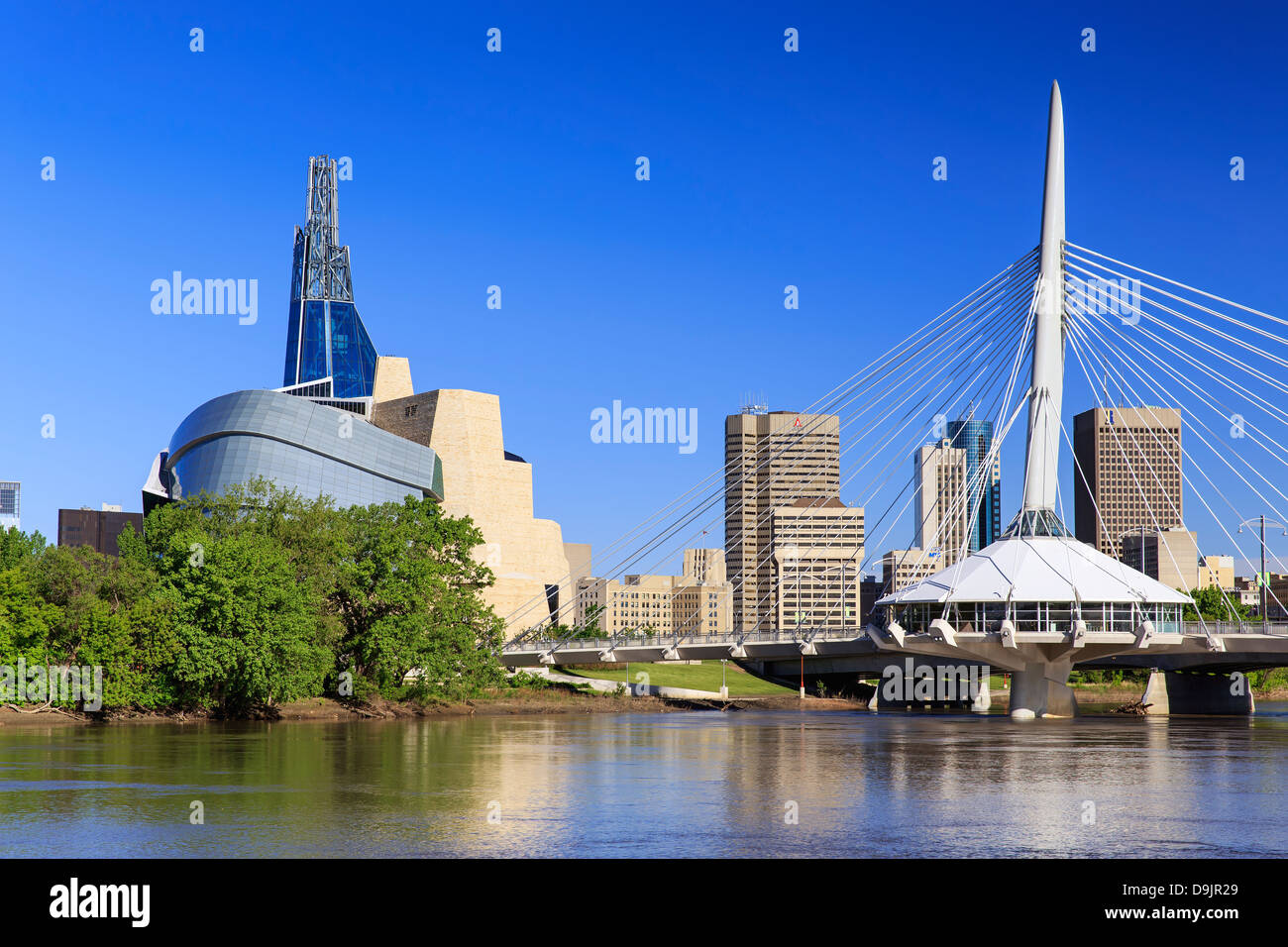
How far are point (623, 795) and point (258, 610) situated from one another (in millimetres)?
36154

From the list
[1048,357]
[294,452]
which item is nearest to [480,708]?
[1048,357]

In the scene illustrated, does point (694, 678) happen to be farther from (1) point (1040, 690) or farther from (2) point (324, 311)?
(2) point (324, 311)

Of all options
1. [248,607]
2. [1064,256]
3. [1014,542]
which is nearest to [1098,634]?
[1014,542]

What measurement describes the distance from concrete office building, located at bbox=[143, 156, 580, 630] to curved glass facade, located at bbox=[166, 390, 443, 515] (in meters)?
0.10

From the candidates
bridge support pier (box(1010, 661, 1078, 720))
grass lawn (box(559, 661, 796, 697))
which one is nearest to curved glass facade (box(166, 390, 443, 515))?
grass lawn (box(559, 661, 796, 697))

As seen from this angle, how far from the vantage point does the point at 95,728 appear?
185 feet

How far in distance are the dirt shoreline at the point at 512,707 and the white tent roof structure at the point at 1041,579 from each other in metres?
26.3

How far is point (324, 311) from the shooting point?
184 meters

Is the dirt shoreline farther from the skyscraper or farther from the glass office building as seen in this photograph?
the skyscraper

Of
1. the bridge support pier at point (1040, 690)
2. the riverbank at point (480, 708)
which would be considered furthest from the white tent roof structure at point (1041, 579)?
the riverbank at point (480, 708)

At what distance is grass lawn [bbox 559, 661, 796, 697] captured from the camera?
118625 mm

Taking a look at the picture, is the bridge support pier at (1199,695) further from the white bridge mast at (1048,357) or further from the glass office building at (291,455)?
the glass office building at (291,455)

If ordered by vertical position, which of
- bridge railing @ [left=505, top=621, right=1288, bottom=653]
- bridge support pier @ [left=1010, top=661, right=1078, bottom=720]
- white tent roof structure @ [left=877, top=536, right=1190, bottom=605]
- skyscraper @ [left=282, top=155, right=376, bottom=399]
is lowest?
bridge support pier @ [left=1010, top=661, right=1078, bottom=720]

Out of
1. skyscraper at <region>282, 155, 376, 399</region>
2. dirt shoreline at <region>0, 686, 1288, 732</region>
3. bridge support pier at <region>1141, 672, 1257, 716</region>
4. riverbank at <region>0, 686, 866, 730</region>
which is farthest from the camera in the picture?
skyscraper at <region>282, 155, 376, 399</region>
